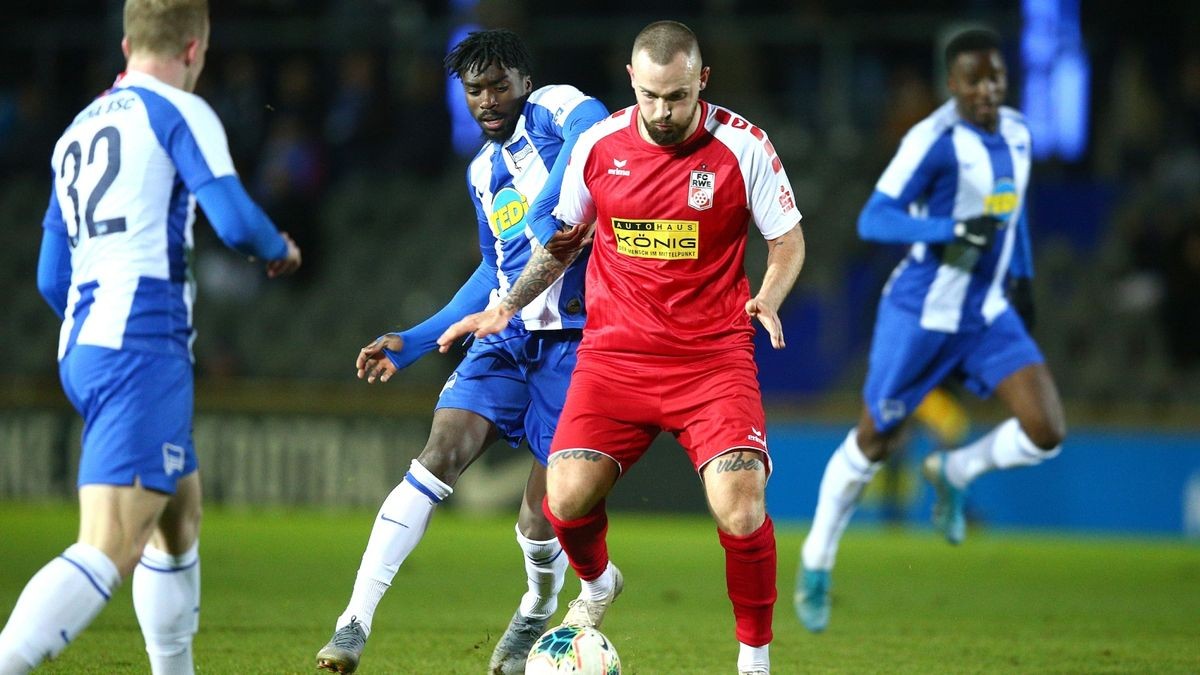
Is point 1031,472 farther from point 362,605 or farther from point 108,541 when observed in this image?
point 108,541

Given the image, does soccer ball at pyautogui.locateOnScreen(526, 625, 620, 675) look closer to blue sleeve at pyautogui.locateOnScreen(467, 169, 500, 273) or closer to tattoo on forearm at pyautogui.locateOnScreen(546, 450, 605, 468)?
tattoo on forearm at pyautogui.locateOnScreen(546, 450, 605, 468)

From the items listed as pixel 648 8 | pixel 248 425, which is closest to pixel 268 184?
pixel 248 425

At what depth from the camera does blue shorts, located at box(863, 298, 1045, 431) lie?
26.8ft

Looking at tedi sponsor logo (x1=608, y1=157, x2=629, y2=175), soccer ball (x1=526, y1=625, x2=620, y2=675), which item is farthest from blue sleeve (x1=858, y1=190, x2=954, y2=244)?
soccer ball (x1=526, y1=625, x2=620, y2=675)

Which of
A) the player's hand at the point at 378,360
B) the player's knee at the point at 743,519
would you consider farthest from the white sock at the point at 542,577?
the player's knee at the point at 743,519

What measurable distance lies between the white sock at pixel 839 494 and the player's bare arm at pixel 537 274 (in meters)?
2.85

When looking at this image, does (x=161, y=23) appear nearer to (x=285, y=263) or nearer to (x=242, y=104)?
(x=285, y=263)

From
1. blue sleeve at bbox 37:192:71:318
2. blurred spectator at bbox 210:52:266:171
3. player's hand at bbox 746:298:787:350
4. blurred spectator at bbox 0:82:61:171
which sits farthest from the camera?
blurred spectator at bbox 0:82:61:171

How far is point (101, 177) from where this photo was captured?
180 inches

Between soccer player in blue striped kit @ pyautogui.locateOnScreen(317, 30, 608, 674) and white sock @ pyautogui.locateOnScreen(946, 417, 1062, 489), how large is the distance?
3049 mm

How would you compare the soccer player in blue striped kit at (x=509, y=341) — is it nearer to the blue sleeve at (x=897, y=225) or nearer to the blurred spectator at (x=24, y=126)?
the blue sleeve at (x=897, y=225)

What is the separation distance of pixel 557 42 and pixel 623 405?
1126 centimetres

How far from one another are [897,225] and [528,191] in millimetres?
2408

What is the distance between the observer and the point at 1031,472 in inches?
535
